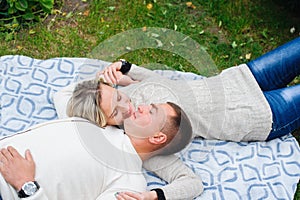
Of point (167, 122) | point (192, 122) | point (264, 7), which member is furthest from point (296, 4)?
point (167, 122)

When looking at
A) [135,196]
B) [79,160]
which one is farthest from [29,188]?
[135,196]

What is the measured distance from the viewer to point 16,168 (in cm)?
243

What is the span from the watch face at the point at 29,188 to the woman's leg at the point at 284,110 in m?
1.27

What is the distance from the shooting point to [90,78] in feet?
9.50

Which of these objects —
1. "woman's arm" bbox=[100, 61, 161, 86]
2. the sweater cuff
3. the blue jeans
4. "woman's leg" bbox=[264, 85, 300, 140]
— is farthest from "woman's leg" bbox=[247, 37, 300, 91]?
the sweater cuff

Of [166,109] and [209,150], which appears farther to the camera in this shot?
[209,150]

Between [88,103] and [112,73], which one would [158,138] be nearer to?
[88,103]

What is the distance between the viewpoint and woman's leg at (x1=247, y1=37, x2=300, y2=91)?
310 cm

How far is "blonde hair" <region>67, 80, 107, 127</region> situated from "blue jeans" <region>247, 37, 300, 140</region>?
2.97ft

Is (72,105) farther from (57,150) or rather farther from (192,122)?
(192,122)

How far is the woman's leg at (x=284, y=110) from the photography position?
2.97 meters

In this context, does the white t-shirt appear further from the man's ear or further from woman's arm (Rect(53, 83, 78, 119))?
woman's arm (Rect(53, 83, 78, 119))

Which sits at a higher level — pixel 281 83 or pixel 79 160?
pixel 281 83

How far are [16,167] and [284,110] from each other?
4.46 ft
